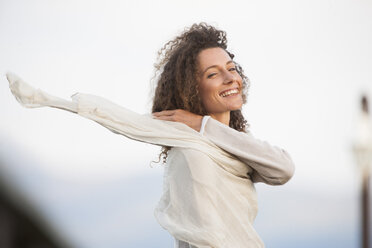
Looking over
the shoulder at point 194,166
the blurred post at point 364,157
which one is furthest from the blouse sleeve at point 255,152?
the blurred post at point 364,157

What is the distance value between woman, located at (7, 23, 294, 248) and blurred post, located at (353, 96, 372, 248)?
5.81m

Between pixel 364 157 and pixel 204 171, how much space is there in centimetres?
636

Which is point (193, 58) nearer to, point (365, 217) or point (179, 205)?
point (179, 205)

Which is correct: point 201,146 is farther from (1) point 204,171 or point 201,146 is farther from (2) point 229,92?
(2) point 229,92

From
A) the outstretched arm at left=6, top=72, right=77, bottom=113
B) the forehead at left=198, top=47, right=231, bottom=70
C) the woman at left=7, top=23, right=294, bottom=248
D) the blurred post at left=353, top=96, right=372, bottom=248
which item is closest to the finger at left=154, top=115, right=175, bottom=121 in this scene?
the woman at left=7, top=23, right=294, bottom=248

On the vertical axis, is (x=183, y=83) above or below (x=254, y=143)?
above

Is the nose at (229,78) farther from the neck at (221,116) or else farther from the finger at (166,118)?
the finger at (166,118)

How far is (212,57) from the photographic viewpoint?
2.64m

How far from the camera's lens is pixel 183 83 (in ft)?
8.59

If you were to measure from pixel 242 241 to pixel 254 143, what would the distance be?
1.35 feet

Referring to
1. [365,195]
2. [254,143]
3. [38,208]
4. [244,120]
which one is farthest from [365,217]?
[38,208]

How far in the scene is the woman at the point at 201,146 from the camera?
224cm

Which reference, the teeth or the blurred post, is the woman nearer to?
the teeth

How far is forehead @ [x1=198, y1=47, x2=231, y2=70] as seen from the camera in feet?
8.58
